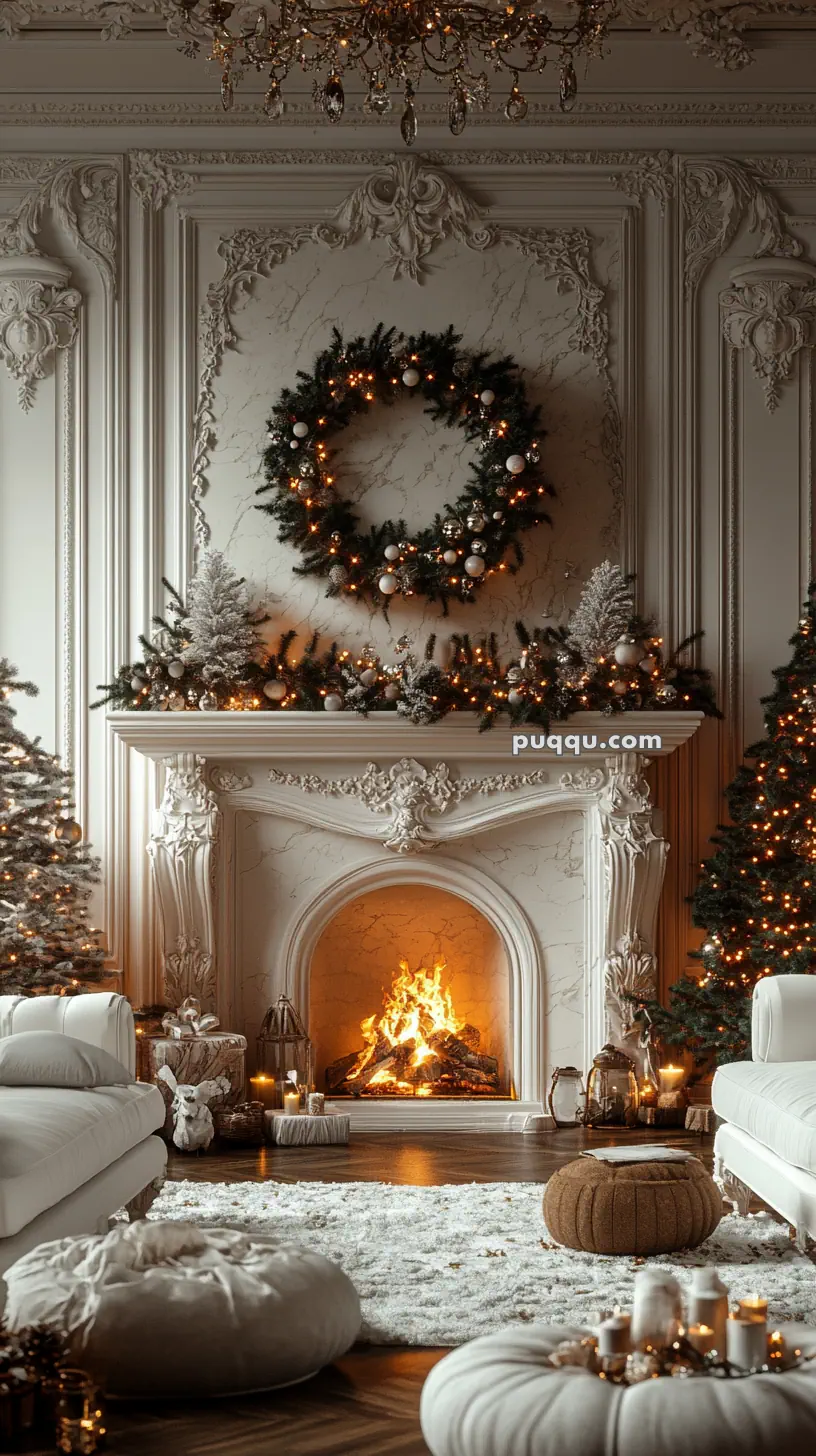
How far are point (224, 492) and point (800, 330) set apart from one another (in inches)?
110

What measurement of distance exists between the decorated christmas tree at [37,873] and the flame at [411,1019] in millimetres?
1418

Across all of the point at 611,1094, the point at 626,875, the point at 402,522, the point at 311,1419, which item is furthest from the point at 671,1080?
the point at 311,1419

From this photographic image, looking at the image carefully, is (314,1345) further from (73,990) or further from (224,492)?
(224,492)

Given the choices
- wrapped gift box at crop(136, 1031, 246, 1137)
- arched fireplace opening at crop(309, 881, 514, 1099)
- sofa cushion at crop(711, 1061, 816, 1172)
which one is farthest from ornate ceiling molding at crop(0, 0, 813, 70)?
sofa cushion at crop(711, 1061, 816, 1172)

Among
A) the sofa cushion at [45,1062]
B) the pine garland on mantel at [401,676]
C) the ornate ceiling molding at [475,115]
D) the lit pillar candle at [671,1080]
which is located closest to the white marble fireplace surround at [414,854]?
the pine garland on mantel at [401,676]

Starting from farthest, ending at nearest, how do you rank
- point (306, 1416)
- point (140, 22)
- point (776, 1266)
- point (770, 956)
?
point (140, 22) → point (770, 956) → point (776, 1266) → point (306, 1416)

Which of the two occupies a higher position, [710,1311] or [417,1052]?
[710,1311]

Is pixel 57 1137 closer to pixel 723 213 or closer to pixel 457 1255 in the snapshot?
pixel 457 1255

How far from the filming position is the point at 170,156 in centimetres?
730

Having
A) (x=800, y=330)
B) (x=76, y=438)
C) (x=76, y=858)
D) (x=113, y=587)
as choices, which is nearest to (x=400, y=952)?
(x=76, y=858)

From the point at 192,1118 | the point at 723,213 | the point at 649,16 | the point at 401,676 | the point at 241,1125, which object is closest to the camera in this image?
the point at 192,1118

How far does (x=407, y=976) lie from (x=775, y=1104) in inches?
136

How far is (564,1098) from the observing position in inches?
265

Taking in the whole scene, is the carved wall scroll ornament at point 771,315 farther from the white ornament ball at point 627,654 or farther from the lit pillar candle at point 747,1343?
the lit pillar candle at point 747,1343
